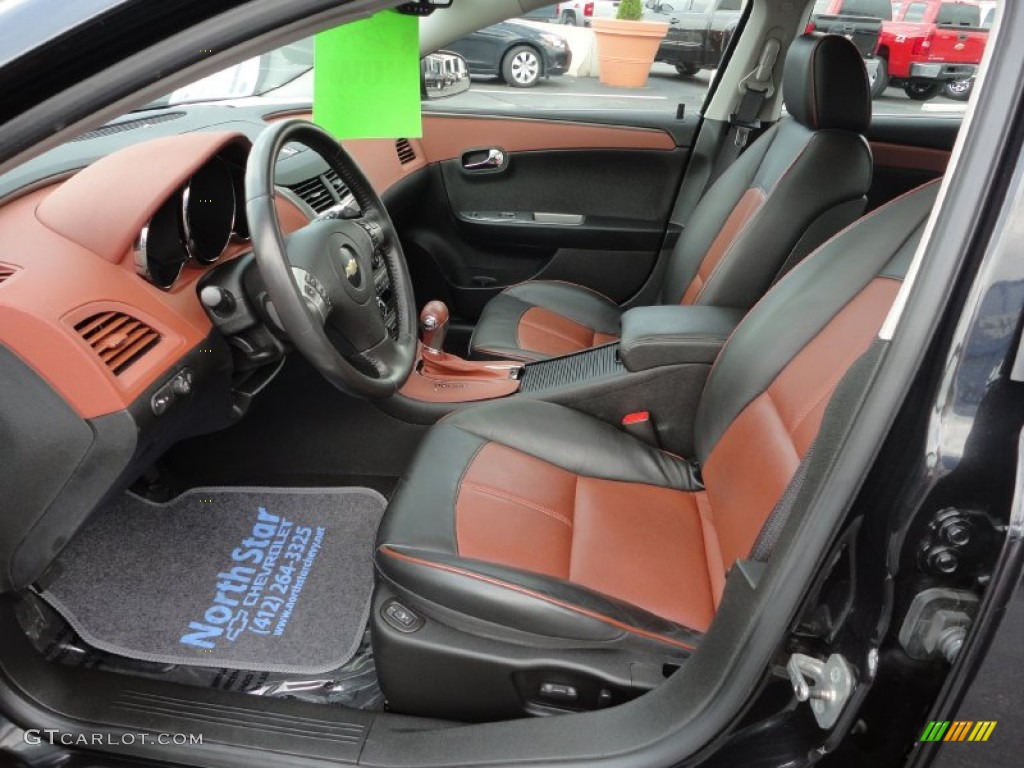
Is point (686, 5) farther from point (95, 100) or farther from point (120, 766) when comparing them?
point (120, 766)

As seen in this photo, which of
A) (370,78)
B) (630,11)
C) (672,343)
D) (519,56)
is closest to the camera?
(370,78)

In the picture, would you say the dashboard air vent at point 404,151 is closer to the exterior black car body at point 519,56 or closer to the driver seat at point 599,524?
the exterior black car body at point 519,56

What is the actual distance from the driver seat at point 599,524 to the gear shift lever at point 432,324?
56 cm

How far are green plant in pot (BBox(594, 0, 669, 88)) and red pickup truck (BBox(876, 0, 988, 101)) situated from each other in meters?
0.77

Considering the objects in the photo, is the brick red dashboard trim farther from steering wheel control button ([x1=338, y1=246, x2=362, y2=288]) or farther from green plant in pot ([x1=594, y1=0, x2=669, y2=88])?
green plant in pot ([x1=594, y1=0, x2=669, y2=88])

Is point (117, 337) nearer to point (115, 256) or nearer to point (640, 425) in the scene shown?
point (115, 256)

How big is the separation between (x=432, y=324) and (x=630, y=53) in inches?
61.2

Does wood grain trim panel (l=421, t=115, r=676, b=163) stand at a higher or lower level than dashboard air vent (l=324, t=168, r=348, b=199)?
lower

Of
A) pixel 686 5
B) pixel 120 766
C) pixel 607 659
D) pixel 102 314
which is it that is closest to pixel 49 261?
pixel 102 314

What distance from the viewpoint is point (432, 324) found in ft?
6.93

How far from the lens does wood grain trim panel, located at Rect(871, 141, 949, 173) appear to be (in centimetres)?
255

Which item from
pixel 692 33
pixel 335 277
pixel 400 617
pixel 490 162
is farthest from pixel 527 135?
pixel 400 617

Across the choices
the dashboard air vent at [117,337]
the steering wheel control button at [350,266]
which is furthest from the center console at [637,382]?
the dashboard air vent at [117,337]

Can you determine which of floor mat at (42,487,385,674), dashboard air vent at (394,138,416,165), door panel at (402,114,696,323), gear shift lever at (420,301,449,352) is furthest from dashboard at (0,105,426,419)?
door panel at (402,114,696,323)
